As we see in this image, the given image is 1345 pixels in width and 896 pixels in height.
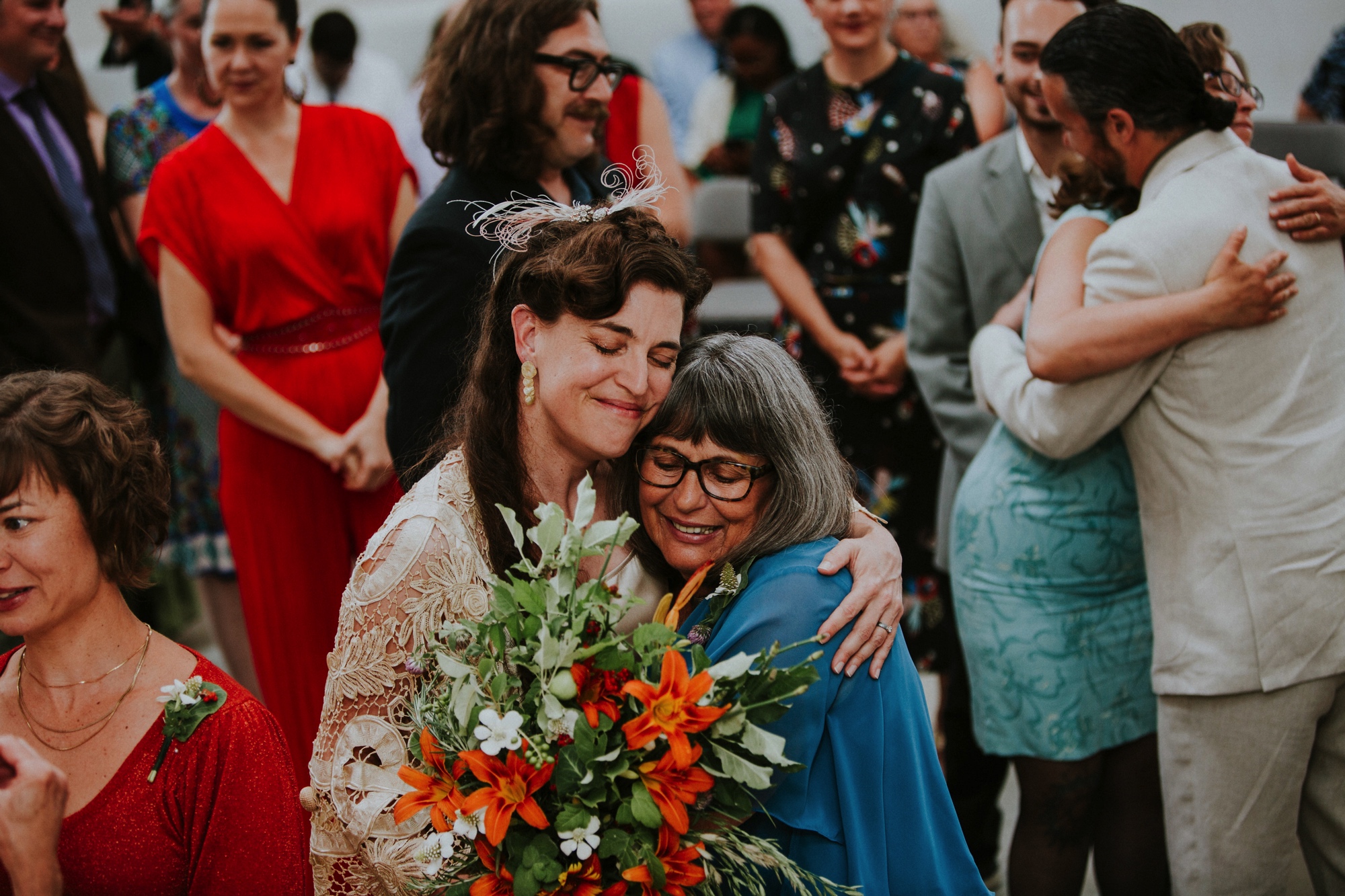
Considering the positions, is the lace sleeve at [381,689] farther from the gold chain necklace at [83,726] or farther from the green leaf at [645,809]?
the green leaf at [645,809]

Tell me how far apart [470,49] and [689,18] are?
470 centimetres

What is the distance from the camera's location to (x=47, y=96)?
377 centimetres

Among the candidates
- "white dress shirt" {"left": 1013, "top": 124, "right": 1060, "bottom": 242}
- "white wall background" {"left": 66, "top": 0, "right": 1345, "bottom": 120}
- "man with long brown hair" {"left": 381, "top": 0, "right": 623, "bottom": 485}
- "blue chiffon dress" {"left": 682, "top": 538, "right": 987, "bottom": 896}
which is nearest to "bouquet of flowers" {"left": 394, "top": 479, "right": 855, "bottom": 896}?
"blue chiffon dress" {"left": 682, "top": 538, "right": 987, "bottom": 896}

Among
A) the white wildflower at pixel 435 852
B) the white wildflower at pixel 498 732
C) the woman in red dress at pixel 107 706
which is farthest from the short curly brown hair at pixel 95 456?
the white wildflower at pixel 498 732

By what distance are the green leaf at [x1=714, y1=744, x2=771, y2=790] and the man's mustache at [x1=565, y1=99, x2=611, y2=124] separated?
5.24 feet

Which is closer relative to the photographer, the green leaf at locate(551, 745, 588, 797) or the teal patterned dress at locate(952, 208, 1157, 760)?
the green leaf at locate(551, 745, 588, 797)

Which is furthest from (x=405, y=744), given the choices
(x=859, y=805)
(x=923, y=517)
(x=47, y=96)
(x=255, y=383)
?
(x=47, y=96)

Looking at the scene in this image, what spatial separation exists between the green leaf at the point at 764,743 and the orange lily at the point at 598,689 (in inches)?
6.3

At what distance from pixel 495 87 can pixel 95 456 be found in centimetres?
123

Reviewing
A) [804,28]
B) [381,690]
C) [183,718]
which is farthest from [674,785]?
[804,28]

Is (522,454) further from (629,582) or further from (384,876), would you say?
(384,876)

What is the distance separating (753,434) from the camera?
188 centimetres

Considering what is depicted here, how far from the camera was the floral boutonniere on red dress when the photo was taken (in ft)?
5.55

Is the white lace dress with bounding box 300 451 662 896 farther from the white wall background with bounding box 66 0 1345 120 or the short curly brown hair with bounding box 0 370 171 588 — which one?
the white wall background with bounding box 66 0 1345 120
